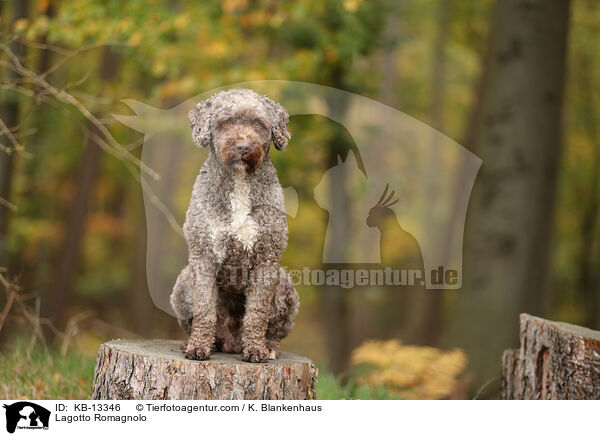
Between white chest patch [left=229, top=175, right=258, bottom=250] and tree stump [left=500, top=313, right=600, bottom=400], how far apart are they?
8.02ft

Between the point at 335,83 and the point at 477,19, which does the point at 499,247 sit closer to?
the point at 335,83

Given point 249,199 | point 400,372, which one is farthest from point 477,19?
point 249,199

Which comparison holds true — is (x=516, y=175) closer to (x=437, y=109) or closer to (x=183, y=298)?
(x=183, y=298)

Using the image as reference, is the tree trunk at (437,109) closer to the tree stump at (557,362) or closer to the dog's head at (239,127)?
the tree stump at (557,362)

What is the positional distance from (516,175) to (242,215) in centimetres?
419

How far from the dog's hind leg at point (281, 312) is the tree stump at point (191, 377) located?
192 mm

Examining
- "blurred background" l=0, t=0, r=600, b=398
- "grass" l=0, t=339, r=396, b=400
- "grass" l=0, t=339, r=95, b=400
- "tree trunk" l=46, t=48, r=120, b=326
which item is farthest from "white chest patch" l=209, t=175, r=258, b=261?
"tree trunk" l=46, t=48, r=120, b=326

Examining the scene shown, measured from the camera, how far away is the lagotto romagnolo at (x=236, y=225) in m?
3.62
